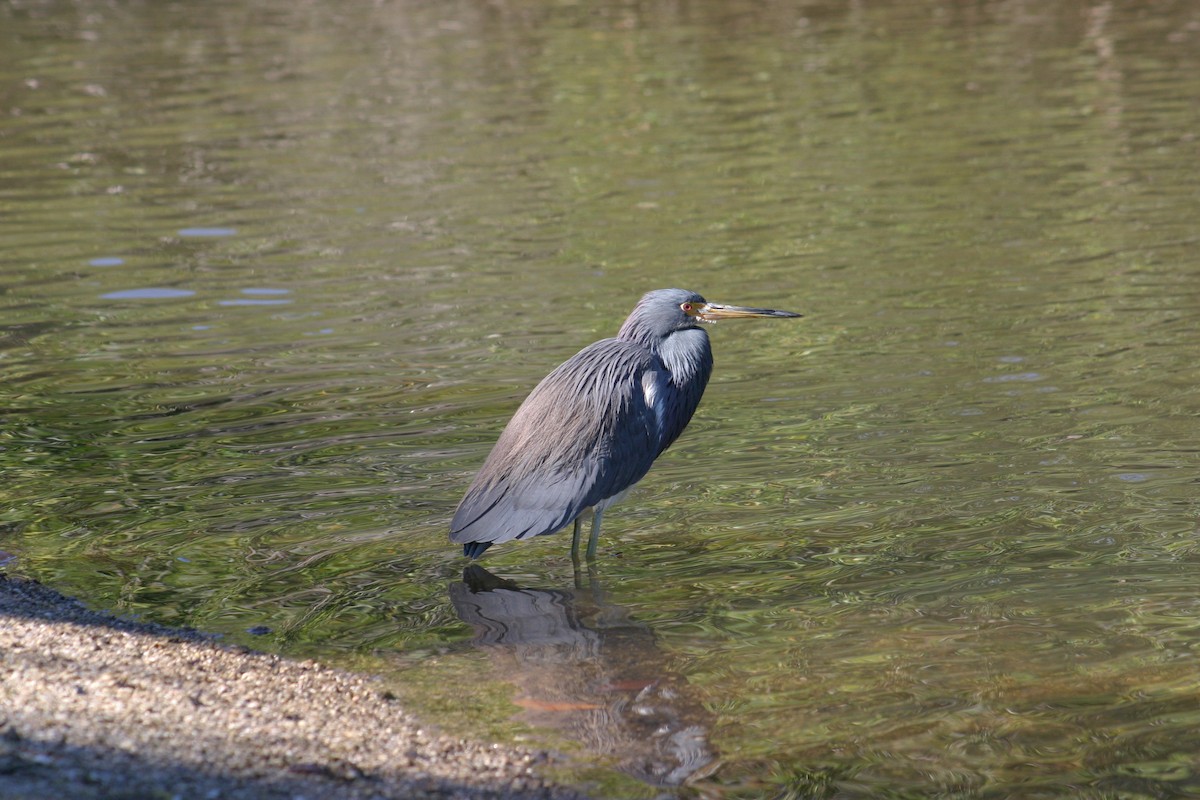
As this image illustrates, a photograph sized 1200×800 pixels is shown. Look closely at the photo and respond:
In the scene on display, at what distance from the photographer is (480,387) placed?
10.0 metres

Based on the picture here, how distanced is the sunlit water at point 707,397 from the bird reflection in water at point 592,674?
2cm

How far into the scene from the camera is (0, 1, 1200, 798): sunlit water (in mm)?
5922

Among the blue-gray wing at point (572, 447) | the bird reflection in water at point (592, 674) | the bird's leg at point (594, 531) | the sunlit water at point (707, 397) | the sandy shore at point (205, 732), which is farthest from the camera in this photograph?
the bird's leg at point (594, 531)

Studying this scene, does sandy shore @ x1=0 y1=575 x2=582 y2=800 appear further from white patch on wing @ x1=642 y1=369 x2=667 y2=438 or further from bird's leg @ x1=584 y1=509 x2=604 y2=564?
white patch on wing @ x1=642 y1=369 x2=667 y2=438

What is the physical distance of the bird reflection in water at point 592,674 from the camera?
539 cm

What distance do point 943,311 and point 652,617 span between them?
548cm

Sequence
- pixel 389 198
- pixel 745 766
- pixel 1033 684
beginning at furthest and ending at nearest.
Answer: pixel 389 198
pixel 1033 684
pixel 745 766

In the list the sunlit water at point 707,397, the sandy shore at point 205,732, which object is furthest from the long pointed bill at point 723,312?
the sandy shore at point 205,732

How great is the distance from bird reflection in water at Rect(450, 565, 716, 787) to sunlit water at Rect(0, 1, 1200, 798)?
0.02m

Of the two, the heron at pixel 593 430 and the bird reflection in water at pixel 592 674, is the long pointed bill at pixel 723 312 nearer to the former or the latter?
the heron at pixel 593 430

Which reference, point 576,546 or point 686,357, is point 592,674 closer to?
point 576,546

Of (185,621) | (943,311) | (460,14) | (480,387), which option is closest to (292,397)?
(480,387)

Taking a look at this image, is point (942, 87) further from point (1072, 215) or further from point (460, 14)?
point (460, 14)

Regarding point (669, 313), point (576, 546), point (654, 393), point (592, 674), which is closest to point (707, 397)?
point (669, 313)
